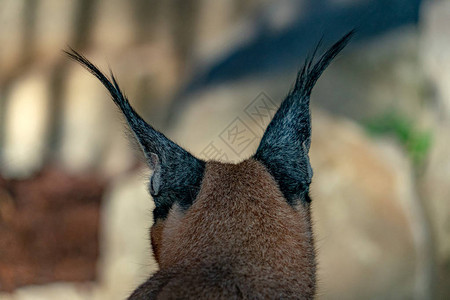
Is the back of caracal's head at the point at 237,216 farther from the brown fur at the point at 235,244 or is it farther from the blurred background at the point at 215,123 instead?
the blurred background at the point at 215,123

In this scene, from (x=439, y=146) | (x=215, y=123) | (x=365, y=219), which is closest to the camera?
(x=365, y=219)

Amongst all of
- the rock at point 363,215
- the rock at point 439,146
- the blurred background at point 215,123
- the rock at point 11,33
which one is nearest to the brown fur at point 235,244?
the blurred background at point 215,123

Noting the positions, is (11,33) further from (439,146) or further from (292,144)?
(292,144)

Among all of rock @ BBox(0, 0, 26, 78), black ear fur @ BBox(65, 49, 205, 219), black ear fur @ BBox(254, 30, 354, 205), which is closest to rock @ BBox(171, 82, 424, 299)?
black ear fur @ BBox(254, 30, 354, 205)

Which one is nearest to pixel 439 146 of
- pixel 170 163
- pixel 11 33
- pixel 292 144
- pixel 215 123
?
pixel 215 123

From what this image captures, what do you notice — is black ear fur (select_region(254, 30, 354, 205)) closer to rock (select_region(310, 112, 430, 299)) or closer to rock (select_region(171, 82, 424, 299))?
rock (select_region(171, 82, 424, 299))

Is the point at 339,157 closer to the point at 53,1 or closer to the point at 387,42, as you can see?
the point at 387,42

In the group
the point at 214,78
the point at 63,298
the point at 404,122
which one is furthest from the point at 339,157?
the point at 63,298
